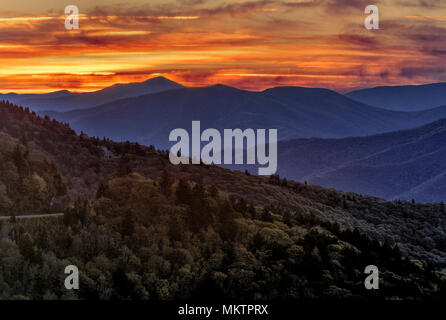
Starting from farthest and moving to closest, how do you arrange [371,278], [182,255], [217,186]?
1. [217,186]
2. [371,278]
3. [182,255]

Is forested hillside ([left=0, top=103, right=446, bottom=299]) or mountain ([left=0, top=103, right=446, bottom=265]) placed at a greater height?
mountain ([left=0, top=103, right=446, bottom=265])

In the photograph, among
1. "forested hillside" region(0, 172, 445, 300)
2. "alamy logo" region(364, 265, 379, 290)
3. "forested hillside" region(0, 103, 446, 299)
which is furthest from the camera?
"alamy logo" region(364, 265, 379, 290)

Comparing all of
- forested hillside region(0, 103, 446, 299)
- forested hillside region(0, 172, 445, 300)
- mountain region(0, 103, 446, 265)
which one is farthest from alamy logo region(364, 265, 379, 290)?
mountain region(0, 103, 446, 265)

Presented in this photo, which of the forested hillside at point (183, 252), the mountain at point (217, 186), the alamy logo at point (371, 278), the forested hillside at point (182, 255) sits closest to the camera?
the forested hillside at point (182, 255)

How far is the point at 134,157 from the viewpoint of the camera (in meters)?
103

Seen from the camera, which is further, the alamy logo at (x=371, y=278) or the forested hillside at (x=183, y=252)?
the alamy logo at (x=371, y=278)

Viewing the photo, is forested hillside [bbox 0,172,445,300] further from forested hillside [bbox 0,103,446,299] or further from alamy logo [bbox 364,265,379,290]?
alamy logo [bbox 364,265,379,290]

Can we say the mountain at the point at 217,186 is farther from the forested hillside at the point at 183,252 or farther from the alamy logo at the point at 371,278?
the alamy logo at the point at 371,278

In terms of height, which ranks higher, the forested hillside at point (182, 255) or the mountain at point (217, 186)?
the mountain at point (217, 186)

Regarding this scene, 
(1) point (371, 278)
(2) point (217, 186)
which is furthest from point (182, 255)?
(2) point (217, 186)

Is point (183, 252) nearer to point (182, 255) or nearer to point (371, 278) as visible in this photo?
point (182, 255)

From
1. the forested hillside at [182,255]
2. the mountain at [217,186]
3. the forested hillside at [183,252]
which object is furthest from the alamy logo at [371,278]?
the mountain at [217,186]
